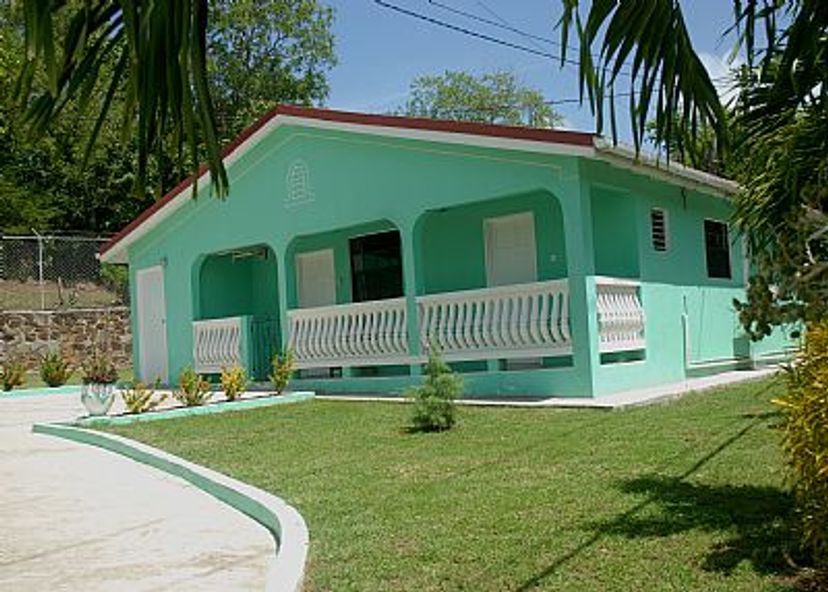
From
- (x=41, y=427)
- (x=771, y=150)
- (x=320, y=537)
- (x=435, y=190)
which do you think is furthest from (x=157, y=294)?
(x=771, y=150)

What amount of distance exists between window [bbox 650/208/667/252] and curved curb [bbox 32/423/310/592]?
8.11m

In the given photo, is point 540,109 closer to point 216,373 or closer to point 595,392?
point 216,373

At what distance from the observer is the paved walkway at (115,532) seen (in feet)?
17.9

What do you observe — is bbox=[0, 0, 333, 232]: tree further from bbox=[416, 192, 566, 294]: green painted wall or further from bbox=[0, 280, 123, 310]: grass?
bbox=[416, 192, 566, 294]: green painted wall

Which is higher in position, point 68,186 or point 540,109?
point 540,109

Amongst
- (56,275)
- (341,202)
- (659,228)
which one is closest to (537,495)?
(659,228)

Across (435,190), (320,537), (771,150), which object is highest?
(435,190)

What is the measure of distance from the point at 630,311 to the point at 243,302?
367 inches

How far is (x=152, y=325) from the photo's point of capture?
20469 millimetres

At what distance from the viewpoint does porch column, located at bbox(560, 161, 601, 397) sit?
11.9m

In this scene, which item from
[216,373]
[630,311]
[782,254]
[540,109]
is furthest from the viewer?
[540,109]

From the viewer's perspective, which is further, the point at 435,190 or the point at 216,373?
the point at 216,373

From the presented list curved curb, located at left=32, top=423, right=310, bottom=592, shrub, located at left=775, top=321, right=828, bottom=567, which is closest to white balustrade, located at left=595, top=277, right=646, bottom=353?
curved curb, located at left=32, top=423, right=310, bottom=592

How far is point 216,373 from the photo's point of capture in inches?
716
